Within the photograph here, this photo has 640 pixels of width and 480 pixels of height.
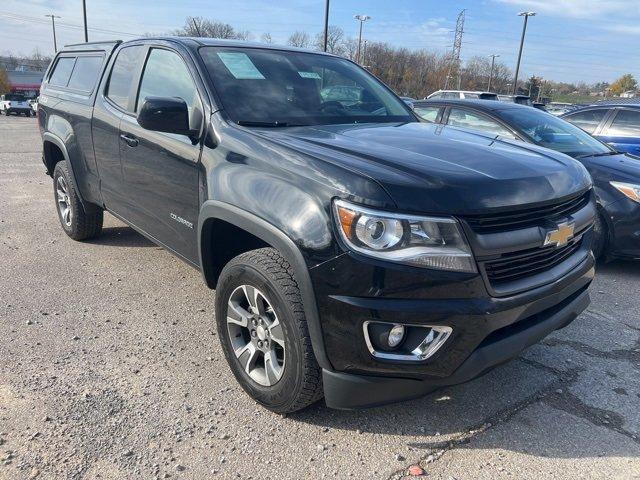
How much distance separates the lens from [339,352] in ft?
7.29

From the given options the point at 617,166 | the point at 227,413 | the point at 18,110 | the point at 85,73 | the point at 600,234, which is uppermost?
the point at 85,73

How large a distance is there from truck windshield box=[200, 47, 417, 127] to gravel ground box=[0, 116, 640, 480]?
1520 millimetres

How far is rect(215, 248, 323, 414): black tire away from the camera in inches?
91.7

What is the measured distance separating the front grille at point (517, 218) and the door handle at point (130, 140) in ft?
8.10

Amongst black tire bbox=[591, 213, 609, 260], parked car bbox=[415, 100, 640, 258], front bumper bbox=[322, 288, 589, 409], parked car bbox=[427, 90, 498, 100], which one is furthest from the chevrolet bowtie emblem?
parked car bbox=[427, 90, 498, 100]

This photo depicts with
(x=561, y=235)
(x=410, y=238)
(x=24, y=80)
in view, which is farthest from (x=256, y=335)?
(x=24, y=80)

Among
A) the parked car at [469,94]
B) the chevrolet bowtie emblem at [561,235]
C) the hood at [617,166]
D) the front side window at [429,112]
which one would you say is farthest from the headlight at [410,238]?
the parked car at [469,94]

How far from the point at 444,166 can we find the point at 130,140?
2.34 meters

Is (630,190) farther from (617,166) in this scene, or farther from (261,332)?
(261,332)

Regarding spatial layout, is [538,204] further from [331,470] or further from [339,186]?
[331,470]

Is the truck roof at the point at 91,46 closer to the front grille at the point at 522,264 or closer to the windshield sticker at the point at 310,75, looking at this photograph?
Result: the windshield sticker at the point at 310,75

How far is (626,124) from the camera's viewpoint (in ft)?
26.7

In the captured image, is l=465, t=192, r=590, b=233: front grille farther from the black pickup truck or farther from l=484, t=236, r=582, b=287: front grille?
l=484, t=236, r=582, b=287: front grille

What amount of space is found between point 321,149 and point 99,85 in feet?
9.17
